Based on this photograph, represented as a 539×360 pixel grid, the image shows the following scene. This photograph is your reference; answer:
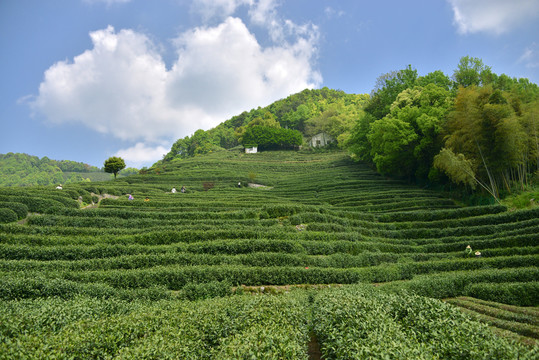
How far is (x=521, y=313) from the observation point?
36.4ft

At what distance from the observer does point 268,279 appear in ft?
52.5

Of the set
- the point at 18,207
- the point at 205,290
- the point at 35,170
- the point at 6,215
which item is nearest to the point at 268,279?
the point at 205,290

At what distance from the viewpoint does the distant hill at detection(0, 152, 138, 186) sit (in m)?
127

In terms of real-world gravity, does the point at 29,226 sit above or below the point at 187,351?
above

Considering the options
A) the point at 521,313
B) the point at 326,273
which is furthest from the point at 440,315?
the point at 326,273

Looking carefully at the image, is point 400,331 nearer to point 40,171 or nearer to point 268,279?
point 268,279

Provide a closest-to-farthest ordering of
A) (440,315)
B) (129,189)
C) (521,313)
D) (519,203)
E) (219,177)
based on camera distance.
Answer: (440,315)
(521,313)
(519,203)
(129,189)
(219,177)

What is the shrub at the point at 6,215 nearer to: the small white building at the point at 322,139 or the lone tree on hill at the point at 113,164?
the lone tree on hill at the point at 113,164

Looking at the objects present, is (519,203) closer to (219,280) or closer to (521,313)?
(521,313)

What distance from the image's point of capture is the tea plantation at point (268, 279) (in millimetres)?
7163

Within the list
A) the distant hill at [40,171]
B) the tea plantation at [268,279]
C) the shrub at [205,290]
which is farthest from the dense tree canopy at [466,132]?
the distant hill at [40,171]

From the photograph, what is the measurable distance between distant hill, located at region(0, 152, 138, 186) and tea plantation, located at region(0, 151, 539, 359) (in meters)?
109

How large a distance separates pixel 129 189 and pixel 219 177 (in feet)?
54.6

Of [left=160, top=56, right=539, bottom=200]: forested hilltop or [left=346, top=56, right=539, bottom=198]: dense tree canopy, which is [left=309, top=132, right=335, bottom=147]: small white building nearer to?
[left=160, top=56, right=539, bottom=200]: forested hilltop
